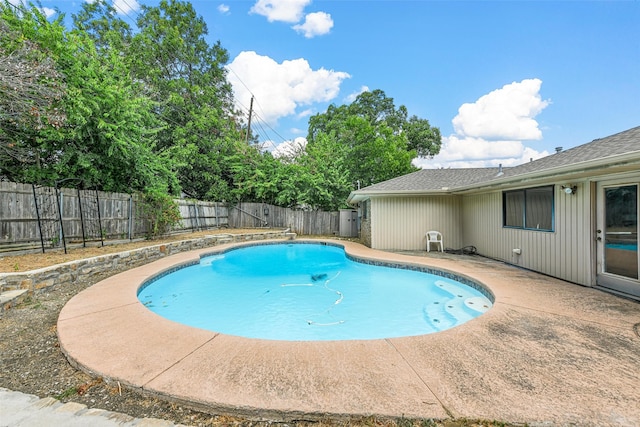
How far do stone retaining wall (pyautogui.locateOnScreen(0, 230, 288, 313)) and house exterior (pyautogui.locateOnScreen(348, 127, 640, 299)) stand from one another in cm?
656

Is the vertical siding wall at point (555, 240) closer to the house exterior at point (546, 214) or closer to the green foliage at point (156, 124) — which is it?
the house exterior at point (546, 214)

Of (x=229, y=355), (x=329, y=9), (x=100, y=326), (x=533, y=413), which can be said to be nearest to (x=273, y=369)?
(x=229, y=355)

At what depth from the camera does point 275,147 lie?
19.6 m

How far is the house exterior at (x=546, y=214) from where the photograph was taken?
14.3 ft

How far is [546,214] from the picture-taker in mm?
5895

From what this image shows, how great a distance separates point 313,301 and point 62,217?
6768 mm

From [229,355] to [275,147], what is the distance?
18094 millimetres

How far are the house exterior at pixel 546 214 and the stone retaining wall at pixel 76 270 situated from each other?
6.56 m

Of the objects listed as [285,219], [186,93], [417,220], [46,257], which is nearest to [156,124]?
[186,93]

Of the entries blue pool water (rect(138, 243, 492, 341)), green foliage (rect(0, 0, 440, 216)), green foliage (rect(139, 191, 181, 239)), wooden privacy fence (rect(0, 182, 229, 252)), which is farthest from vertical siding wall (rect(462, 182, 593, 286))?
wooden privacy fence (rect(0, 182, 229, 252))

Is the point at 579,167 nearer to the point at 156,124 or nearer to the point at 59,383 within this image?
the point at 59,383

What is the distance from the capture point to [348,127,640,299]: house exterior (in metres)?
4.34

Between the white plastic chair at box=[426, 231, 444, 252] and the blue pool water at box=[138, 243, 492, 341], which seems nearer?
the blue pool water at box=[138, 243, 492, 341]

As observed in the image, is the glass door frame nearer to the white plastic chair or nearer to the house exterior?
the house exterior
